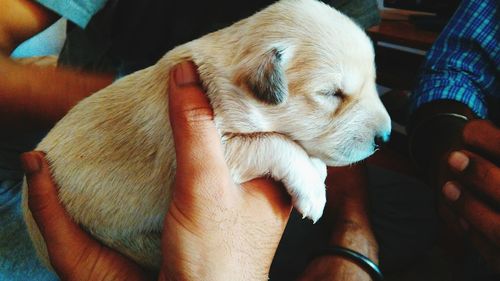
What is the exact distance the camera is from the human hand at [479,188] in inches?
39.8

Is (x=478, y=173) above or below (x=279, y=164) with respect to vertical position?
below

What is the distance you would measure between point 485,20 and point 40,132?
2.01 m

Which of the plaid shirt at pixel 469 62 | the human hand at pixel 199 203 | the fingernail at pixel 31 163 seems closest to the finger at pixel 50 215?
the fingernail at pixel 31 163

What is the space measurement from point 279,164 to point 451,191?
68 cm

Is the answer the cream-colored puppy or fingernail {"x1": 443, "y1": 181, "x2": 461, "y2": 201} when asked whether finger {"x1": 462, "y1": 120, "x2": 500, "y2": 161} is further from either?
the cream-colored puppy

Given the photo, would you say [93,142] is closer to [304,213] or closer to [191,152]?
[191,152]

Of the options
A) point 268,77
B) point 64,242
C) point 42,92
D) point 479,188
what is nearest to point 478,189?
point 479,188

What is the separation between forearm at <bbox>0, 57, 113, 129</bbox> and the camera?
1.46m

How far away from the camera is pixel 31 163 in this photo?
36.0 inches

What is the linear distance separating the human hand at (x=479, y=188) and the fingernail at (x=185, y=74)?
855 mm

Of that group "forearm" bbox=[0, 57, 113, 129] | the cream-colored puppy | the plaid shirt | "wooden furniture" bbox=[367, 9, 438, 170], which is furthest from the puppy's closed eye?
"wooden furniture" bbox=[367, 9, 438, 170]

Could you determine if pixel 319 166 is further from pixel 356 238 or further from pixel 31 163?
pixel 31 163

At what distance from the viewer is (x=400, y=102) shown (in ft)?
11.5

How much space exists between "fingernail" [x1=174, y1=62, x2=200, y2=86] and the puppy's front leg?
0.17 metres
